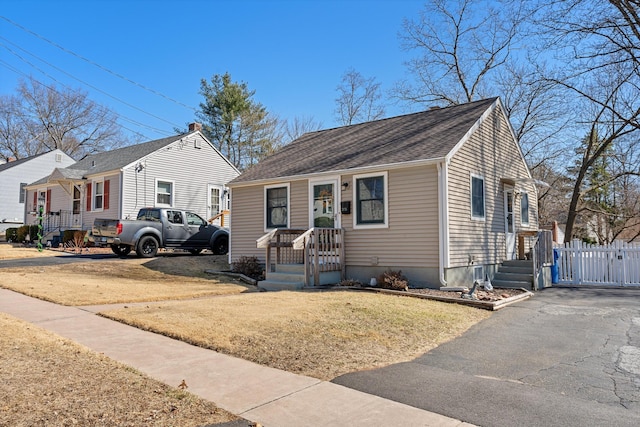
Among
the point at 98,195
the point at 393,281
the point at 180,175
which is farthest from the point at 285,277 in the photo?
the point at 98,195

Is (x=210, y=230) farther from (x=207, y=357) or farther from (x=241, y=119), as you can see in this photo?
(x=241, y=119)

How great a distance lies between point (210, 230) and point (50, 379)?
46.6ft

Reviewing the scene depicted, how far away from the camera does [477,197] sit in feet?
42.2

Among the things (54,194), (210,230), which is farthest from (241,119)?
(210,230)

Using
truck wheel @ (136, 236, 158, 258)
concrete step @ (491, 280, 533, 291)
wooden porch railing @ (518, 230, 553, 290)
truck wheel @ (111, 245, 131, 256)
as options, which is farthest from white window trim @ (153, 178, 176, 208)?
wooden porch railing @ (518, 230, 553, 290)

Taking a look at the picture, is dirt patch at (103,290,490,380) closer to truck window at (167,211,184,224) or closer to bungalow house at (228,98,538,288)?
bungalow house at (228,98,538,288)

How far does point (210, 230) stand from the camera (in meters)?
18.1

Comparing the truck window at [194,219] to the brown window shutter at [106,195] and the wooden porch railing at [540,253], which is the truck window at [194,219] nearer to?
the brown window shutter at [106,195]

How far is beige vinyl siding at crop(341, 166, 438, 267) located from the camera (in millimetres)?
10891

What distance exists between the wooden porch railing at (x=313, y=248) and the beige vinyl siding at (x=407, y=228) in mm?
644

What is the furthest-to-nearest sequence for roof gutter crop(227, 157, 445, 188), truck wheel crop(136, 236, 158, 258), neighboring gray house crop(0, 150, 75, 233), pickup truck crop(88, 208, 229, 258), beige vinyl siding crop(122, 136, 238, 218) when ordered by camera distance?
neighboring gray house crop(0, 150, 75, 233) → beige vinyl siding crop(122, 136, 238, 218) → truck wheel crop(136, 236, 158, 258) → pickup truck crop(88, 208, 229, 258) → roof gutter crop(227, 157, 445, 188)

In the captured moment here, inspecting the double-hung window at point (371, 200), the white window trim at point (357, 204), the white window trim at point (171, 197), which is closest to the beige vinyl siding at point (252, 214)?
the white window trim at point (357, 204)

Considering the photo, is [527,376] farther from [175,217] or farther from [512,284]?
[175,217]

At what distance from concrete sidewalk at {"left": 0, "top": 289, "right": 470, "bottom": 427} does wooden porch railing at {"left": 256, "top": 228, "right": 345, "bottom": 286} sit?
17.9ft
